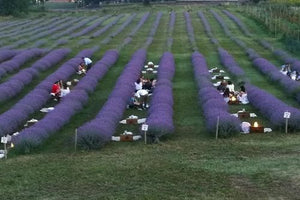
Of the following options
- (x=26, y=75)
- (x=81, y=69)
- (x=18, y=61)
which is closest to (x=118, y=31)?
(x=18, y=61)

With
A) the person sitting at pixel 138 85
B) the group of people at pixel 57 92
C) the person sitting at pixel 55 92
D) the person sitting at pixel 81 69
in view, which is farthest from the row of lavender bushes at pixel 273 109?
the person sitting at pixel 81 69

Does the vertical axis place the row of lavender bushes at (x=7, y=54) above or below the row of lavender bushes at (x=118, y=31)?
above

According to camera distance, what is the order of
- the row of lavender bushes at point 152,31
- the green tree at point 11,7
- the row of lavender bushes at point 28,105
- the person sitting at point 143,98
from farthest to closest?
the green tree at point 11,7, the row of lavender bushes at point 152,31, the person sitting at point 143,98, the row of lavender bushes at point 28,105

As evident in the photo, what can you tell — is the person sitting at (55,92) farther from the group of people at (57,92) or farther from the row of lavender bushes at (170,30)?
the row of lavender bushes at (170,30)

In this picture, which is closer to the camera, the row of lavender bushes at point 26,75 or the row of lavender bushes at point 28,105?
the row of lavender bushes at point 28,105

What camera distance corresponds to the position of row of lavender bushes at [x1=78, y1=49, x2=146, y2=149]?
49.6 feet

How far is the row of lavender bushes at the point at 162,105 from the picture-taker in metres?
15.9

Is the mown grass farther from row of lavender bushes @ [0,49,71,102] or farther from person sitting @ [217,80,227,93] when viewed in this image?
row of lavender bushes @ [0,49,71,102]

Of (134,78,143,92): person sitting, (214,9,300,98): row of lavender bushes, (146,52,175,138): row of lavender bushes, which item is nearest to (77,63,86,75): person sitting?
(146,52,175,138): row of lavender bushes

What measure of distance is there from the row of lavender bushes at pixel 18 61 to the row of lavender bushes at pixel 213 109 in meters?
9.22

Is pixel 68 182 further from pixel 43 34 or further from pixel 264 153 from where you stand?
pixel 43 34

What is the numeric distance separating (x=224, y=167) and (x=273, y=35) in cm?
3420

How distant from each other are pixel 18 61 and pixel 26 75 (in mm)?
4577

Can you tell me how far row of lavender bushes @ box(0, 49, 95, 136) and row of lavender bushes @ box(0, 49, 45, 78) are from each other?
285cm
